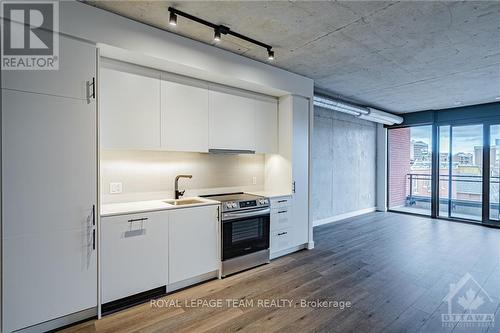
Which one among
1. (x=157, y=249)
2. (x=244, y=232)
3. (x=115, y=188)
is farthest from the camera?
(x=244, y=232)

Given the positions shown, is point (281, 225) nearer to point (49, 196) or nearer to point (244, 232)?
point (244, 232)

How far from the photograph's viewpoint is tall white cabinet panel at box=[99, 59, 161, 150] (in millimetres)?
2604

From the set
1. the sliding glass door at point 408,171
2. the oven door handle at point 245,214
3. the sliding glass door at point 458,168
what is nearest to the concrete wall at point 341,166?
the sliding glass door at point 408,171

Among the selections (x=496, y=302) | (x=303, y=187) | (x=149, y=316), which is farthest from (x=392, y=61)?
(x=149, y=316)

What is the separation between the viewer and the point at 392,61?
3.62 meters

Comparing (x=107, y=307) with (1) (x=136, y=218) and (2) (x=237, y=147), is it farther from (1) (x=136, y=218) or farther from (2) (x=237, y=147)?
(2) (x=237, y=147)

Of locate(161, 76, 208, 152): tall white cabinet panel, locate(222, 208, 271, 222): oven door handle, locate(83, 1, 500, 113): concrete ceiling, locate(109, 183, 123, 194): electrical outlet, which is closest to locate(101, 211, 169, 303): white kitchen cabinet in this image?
locate(109, 183, 123, 194): electrical outlet

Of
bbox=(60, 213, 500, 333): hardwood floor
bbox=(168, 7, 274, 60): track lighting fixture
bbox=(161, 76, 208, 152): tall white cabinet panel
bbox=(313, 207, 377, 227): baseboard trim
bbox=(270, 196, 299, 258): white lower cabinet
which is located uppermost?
bbox=(168, 7, 274, 60): track lighting fixture

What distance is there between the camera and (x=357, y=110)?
5.68 m

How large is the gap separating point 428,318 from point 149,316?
2.64 metres

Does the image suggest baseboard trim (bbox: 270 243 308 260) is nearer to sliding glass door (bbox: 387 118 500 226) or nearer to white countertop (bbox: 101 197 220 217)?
white countertop (bbox: 101 197 220 217)

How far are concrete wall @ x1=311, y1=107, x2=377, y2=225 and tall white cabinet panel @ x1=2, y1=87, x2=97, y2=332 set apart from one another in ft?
13.4

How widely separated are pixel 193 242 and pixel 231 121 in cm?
170

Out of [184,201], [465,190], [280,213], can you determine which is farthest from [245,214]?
[465,190]
